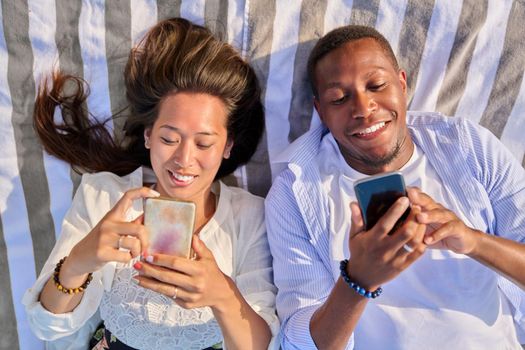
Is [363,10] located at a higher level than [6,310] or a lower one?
higher

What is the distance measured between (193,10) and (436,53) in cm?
86

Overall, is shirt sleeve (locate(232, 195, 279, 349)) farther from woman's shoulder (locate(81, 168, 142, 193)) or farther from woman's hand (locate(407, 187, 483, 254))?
woman's hand (locate(407, 187, 483, 254))

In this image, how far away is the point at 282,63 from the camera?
2.08 meters

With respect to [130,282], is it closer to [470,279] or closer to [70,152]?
[70,152]

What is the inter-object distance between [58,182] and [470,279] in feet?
4.73

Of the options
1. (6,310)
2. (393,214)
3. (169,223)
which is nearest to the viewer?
(393,214)

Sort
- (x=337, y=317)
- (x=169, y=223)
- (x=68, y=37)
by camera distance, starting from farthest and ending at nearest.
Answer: (x=68, y=37) → (x=337, y=317) → (x=169, y=223)

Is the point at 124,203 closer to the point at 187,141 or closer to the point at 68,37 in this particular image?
the point at 187,141

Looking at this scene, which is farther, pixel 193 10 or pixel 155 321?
pixel 193 10

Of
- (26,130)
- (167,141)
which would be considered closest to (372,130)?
(167,141)

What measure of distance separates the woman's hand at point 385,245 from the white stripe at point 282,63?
0.67 meters

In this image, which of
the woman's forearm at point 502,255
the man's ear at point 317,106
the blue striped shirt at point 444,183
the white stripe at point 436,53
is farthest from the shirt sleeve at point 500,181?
the man's ear at point 317,106

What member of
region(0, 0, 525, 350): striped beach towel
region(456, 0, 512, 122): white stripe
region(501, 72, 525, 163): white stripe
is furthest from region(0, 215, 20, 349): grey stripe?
region(501, 72, 525, 163): white stripe

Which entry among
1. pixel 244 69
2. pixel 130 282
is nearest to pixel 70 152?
pixel 130 282
